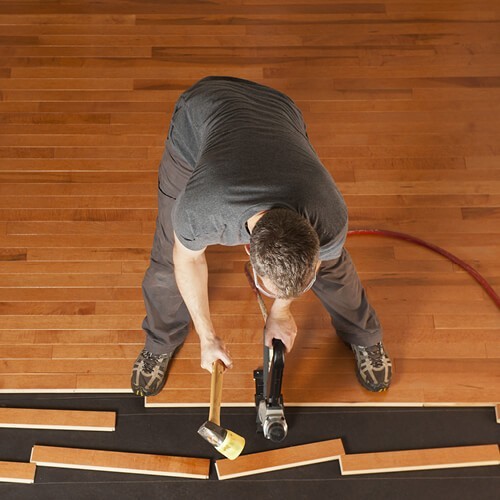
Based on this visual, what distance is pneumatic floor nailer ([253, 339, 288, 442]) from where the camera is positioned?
1947 millimetres

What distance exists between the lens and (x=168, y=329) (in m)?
2.40

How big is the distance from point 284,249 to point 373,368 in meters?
1.06

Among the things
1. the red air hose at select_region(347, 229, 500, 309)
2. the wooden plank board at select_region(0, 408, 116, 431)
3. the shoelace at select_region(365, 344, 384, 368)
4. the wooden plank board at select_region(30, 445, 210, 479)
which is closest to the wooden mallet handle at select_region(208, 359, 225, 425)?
the wooden plank board at select_region(30, 445, 210, 479)

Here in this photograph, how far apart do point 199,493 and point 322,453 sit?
0.44m

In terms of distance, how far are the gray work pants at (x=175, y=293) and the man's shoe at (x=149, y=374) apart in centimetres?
3

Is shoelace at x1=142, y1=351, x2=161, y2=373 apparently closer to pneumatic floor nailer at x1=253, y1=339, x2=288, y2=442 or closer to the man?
the man

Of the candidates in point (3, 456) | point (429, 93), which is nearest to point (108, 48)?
point (429, 93)

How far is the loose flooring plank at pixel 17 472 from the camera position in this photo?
2258 millimetres

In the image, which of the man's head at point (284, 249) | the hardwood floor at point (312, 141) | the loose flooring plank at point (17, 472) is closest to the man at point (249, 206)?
the man's head at point (284, 249)

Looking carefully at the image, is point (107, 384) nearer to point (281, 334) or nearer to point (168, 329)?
point (168, 329)

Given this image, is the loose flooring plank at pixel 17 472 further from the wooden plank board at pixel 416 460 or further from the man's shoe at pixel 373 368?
the man's shoe at pixel 373 368

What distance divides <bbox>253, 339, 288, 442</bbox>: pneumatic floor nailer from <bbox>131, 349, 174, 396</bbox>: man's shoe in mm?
415

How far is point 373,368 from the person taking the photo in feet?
7.93

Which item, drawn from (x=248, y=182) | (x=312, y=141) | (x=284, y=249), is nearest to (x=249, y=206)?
(x=248, y=182)
